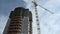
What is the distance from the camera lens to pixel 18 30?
13338 centimetres

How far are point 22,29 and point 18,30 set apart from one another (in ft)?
14.8

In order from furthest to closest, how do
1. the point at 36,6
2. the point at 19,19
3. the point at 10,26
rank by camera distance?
1. the point at 19,19
2. the point at 10,26
3. the point at 36,6

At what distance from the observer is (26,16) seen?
168m

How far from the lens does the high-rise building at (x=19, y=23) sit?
133 m

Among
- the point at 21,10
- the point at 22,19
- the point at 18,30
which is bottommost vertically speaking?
the point at 18,30

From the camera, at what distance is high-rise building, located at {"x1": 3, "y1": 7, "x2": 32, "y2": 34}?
13330 cm

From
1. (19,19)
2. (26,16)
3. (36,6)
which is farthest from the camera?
(26,16)

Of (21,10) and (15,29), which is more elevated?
(21,10)

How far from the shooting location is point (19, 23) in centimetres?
14550

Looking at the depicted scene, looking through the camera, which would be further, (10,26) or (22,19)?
(22,19)

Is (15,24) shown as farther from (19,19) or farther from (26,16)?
(26,16)

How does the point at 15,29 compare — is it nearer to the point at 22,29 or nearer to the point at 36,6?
the point at 22,29

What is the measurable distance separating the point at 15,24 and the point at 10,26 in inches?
253

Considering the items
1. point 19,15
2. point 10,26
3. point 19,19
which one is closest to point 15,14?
point 19,15
